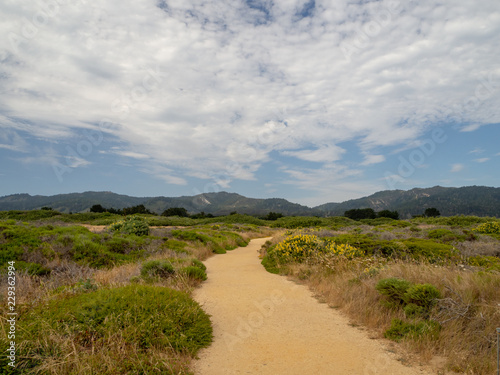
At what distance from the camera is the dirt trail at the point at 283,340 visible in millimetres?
3898

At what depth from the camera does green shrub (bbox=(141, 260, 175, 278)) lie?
7.96m

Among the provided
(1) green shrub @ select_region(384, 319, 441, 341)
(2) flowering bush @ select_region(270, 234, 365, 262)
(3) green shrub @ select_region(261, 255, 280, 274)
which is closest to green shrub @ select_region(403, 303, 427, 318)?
(1) green shrub @ select_region(384, 319, 441, 341)

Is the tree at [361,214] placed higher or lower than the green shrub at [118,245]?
higher

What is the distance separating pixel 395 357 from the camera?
164 inches

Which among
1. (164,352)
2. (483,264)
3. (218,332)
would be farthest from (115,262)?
(483,264)

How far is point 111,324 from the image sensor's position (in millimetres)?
4035

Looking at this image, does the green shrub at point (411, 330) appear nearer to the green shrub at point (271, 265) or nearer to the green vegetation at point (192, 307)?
the green vegetation at point (192, 307)

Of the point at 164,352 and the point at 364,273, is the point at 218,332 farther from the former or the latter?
the point at 364,273

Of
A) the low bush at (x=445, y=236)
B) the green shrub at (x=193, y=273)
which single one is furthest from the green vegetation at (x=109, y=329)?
the low bush at (x=445, y=236)

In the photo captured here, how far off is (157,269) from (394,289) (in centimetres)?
614

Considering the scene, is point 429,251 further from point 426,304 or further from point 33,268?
point 33,268

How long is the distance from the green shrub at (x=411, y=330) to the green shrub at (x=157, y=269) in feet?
18.9

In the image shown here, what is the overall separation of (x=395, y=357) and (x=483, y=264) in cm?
590

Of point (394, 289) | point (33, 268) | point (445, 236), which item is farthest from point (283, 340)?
point (445, 236)
